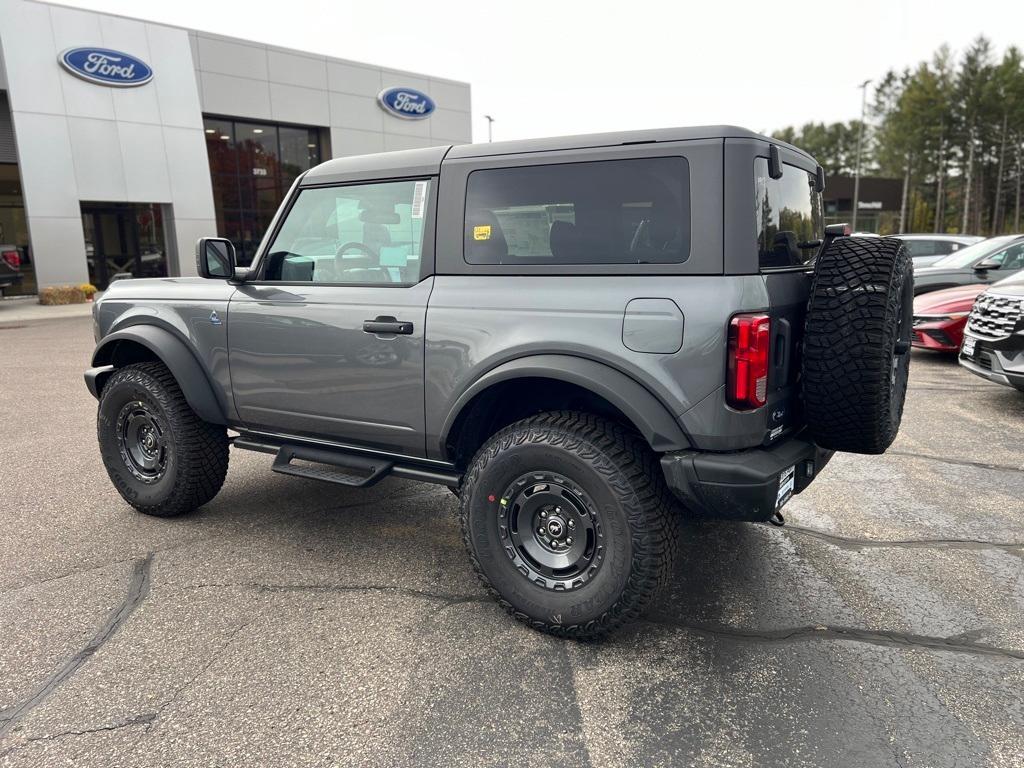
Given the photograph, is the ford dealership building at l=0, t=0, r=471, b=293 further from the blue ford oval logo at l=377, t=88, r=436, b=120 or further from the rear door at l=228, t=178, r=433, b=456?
the rear door at l=228, t=178, r=433, b=456

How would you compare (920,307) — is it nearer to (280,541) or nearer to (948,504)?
(948,504)

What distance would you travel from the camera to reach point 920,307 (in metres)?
8.52

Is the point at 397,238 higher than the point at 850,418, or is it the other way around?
the point at 397,238

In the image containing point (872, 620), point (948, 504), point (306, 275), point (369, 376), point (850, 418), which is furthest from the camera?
point (948, 504)

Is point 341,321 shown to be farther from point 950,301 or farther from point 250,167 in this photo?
point 250,167

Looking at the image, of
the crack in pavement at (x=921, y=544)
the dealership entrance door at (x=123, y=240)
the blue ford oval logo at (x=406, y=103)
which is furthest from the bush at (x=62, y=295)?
the crack in pavement at (x=921, y=544)

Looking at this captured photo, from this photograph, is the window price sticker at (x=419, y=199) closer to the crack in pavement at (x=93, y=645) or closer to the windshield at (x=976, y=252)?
the crack in pavement at (x=93, y=645)

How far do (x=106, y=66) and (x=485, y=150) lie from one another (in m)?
21.3

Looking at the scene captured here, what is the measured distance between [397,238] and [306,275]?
23.0 inches

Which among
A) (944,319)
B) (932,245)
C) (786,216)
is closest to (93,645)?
(786,216)

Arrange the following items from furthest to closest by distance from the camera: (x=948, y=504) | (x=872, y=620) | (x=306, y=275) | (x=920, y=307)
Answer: (x=920, y=307), (x=948, y=504), (x=306, y=275), (x=872, y=620)

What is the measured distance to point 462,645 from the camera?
2814mm

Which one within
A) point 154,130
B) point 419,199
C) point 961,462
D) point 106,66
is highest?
point 106,66

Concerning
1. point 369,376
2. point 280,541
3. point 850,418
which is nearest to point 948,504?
point 850,418
